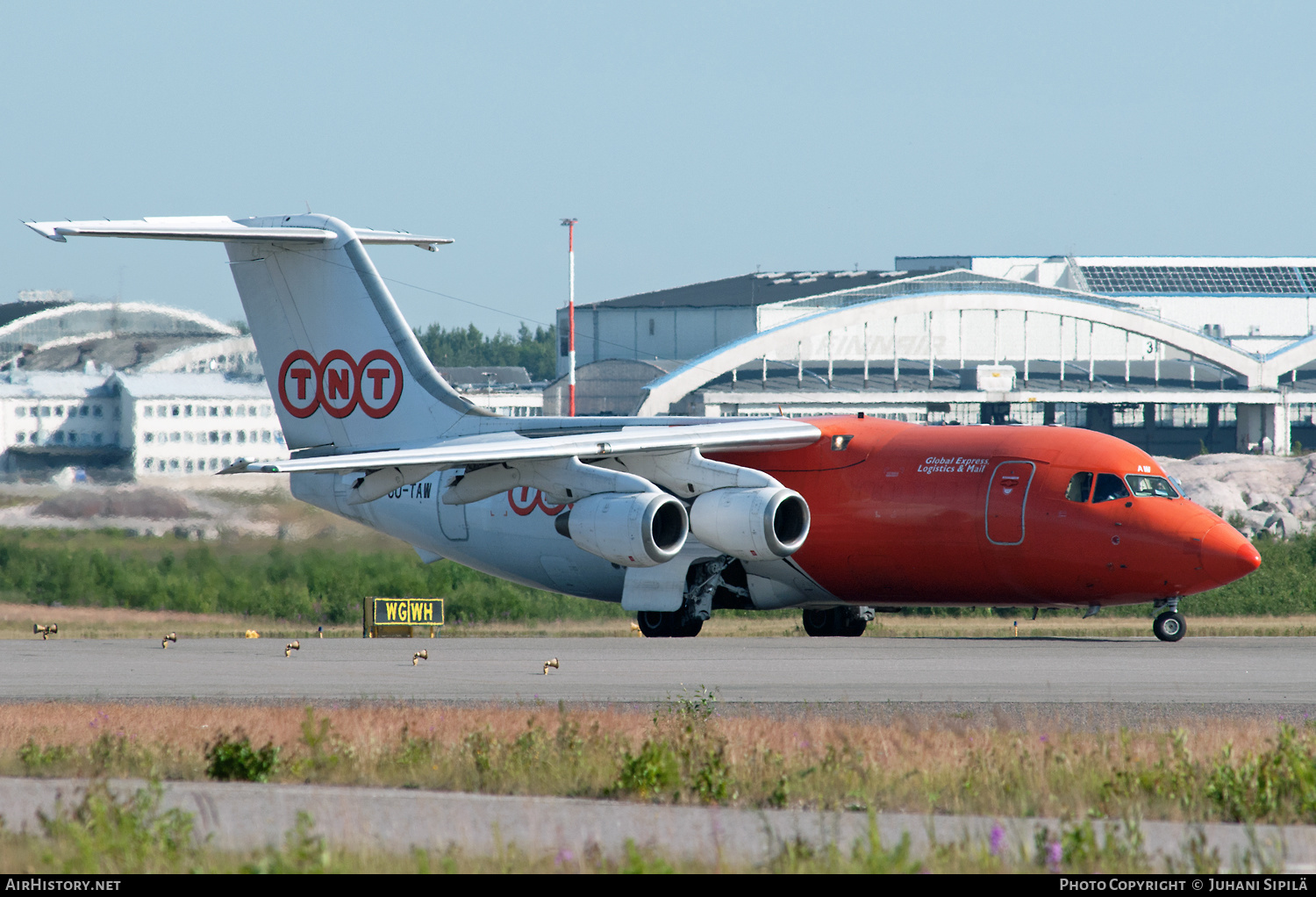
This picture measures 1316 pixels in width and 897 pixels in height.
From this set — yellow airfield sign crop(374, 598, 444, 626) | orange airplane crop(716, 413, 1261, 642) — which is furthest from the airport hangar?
orange airplane crop(716, 413, 1261, 642)

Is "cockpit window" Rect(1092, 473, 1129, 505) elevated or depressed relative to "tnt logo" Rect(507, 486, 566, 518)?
elevated

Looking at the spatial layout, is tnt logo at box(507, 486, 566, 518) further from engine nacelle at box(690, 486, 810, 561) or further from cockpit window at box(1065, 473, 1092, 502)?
cockpit window at box(1065, 473, 1092, 502)

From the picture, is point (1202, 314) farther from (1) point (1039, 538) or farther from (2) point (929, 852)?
(2) point (929, 852)

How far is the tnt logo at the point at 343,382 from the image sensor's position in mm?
29172

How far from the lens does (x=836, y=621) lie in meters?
28.7

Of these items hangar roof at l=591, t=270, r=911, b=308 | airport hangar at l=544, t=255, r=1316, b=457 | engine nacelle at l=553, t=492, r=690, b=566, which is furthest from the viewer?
hangar roof at l=591, t=270, r=911, b=308

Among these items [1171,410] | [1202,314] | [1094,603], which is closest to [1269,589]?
[1094,603]

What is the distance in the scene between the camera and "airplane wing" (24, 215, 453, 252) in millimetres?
25031

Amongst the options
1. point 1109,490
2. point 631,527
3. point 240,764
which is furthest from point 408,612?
point 240,764

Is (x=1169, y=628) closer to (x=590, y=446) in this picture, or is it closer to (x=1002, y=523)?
(x=1002, y=523)

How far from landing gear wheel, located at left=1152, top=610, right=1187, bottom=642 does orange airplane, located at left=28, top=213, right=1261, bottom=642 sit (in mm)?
29

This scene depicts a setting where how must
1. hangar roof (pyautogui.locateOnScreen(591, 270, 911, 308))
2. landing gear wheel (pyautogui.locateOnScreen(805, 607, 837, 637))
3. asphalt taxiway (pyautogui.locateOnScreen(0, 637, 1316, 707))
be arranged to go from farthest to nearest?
1. hangar roof (pyautogui.locateOnScreen(591, 270, 911, 308))
2. landing gear wheel (pyautogui.locateOnScreen(805, 607, 837, 637))
3. asphalt taxiway (pyautogui.locateOnScreen(0, 637, 1316, 707))

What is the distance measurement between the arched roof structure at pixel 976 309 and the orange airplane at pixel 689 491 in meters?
40.5
